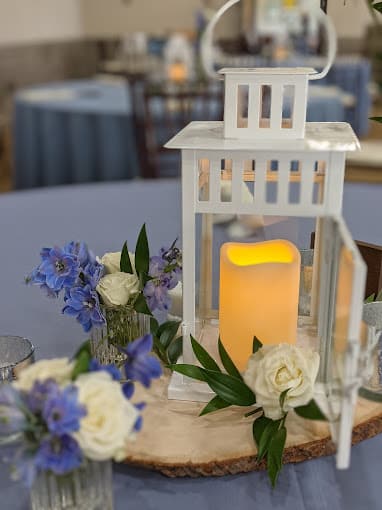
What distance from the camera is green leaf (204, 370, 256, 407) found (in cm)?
61

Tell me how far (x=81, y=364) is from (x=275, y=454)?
0.77ft

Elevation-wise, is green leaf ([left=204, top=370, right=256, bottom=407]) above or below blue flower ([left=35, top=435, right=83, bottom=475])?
below

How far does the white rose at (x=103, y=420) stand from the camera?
1.34 feet

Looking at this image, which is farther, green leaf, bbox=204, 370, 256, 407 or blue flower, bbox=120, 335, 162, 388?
green leaf, bbox=204, 370, 256, 407

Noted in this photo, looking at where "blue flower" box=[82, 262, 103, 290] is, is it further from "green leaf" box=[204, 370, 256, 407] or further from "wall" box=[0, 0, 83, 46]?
"wall" box=[0, 0, 83, 46]

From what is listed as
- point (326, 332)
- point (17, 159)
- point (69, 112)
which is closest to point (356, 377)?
point (326, 332)

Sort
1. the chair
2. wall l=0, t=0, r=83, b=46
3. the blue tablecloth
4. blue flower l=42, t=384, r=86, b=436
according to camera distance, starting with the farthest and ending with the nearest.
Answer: wall l=0, t=0, r=83, b=46
the blue tablecloth
the chair
blue flower l=42, t=384, r=86, b=436

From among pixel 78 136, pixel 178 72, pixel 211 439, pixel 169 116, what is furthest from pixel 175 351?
pixel 178 72

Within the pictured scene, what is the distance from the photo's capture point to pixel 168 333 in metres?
0.72

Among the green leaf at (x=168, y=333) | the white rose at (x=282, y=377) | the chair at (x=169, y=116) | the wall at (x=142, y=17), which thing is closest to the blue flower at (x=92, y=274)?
the green leaf at (x=168, y=333)

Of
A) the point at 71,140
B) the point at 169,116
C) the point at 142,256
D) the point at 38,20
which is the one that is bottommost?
the point at 71,140

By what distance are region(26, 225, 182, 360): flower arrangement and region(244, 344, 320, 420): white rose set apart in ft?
0.54

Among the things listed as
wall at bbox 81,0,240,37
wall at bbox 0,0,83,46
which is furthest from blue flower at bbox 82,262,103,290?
wall at bbox 81,0,240,37

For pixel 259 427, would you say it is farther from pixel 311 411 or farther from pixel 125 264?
pixel 125 264
